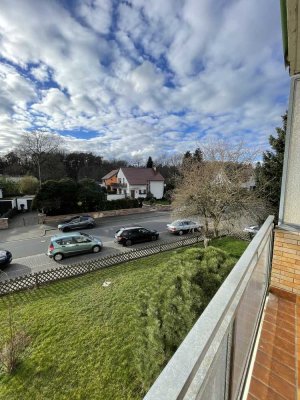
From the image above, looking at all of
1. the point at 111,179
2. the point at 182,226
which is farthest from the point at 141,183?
the point at 182,226

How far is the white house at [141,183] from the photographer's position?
3819cm

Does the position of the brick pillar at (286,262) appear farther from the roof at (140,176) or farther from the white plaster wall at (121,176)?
the white plaster wall at (121,176)

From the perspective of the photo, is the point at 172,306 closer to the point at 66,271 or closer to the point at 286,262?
the point at 286,262

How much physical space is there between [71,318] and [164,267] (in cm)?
369

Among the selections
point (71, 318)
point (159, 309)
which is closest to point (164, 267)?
point (159, 309)

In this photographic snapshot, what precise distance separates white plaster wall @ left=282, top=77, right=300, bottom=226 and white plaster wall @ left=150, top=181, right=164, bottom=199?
3600 centimetres

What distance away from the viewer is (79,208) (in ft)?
83.5

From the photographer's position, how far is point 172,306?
4.24m

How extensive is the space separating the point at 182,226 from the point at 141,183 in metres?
20.4

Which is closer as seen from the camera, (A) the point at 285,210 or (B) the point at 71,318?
(A) the point at 285,210

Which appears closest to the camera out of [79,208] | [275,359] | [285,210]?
[275,359]

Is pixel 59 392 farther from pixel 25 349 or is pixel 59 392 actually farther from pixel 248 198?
pixel 248 198

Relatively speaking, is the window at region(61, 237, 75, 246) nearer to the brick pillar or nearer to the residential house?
the brick pillar

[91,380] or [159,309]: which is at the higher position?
[159,309]
